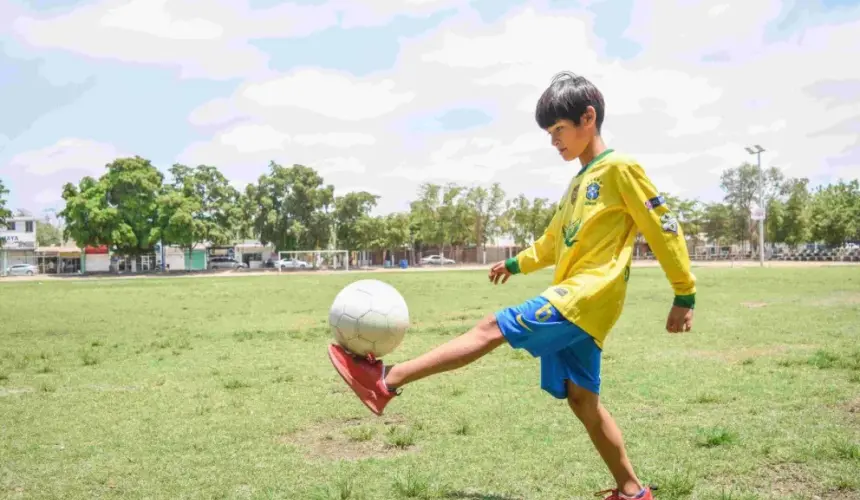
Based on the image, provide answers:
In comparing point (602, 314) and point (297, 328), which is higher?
point (602, 314)

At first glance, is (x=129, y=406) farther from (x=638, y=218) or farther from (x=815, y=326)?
(x=815, y=326)

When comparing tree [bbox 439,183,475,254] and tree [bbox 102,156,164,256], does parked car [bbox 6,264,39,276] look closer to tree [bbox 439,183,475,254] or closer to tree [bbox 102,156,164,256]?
tree [bbox 102,156,164,256]

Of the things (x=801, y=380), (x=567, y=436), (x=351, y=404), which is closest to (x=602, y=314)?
(x=567, y=436)

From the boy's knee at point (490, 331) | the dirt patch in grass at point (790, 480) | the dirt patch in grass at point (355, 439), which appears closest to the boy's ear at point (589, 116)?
the boy's knee at point (490, 331)

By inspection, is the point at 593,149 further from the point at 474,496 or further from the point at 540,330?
the point at 474,496

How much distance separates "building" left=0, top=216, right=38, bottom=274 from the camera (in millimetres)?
87925

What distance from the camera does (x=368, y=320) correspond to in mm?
3715

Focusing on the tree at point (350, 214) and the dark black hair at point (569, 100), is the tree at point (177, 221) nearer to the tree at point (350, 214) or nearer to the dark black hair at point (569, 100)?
the tree at point (350, 214)

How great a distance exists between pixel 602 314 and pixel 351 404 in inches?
161

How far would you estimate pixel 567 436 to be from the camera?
5277mm

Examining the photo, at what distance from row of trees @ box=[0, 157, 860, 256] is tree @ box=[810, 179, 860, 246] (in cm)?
13

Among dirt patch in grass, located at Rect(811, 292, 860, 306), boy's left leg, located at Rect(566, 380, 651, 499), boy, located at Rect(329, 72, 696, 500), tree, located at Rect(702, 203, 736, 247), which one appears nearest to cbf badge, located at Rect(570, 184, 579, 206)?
boy, located at Rect(329, 72, 696, 500)

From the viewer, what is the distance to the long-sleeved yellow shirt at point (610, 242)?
3260mm

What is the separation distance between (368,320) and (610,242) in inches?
54.4
